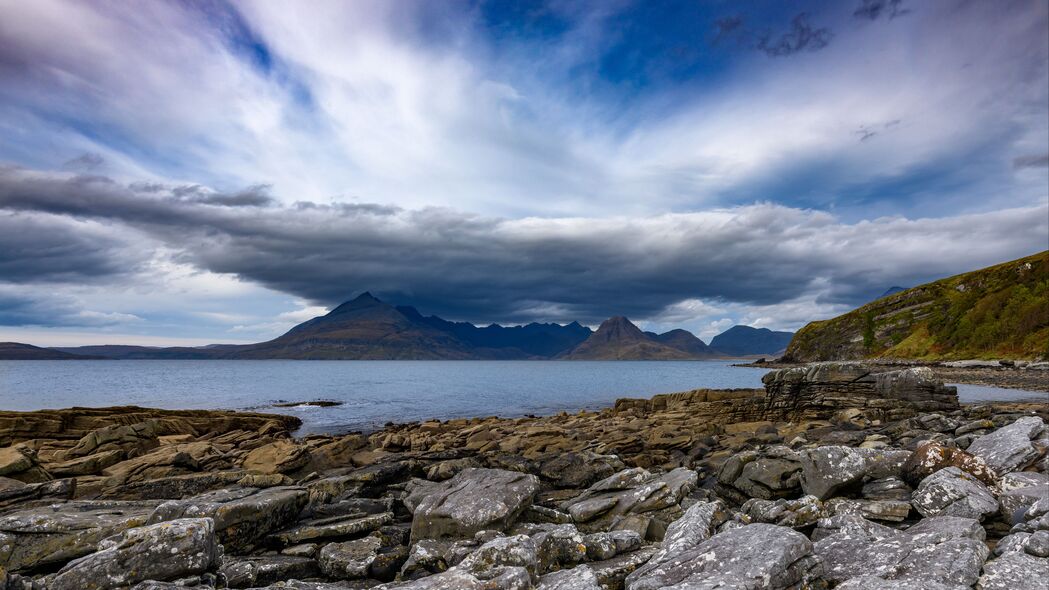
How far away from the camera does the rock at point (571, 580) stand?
877 cm

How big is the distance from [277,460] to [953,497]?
936 inches

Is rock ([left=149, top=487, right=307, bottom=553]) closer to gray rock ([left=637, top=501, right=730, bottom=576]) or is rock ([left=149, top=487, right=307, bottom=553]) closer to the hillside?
gray rock ([left=637, top=501, right=730, bottom=576])

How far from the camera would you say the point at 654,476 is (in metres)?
16.2

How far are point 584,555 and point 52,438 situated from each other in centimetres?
4106

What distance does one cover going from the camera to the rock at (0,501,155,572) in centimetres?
1030

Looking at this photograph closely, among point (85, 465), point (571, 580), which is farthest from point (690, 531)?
point (85, 465)

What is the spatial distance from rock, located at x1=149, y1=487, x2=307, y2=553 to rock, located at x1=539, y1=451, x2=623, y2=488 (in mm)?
8248

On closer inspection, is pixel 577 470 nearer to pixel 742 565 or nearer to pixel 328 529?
pixel 328 529

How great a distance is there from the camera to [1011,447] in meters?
16.9

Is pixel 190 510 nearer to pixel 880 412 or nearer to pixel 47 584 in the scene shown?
pixel 47 584

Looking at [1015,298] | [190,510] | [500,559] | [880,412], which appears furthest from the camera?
[1015,298]

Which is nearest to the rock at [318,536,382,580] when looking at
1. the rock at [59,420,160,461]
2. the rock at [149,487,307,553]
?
the rock at [149,487,307,553]

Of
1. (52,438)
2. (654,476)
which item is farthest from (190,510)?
(52,438)

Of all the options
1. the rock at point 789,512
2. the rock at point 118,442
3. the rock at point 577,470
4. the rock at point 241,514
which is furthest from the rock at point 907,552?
the rock at point 118,442
